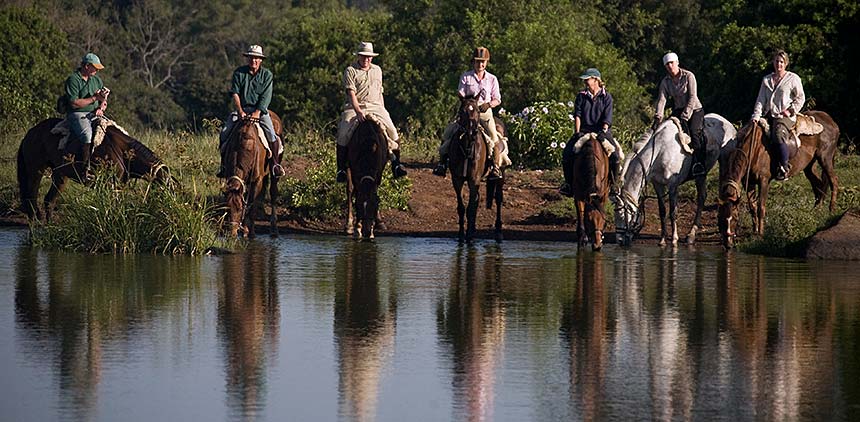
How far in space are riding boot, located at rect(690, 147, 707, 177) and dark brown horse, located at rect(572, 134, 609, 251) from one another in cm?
142

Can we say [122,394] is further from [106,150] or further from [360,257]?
[106,150]

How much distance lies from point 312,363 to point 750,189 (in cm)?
1124

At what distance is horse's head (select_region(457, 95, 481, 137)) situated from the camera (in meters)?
20.7

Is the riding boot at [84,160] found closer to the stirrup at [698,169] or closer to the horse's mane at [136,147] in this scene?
the horse's mane at [136,147]

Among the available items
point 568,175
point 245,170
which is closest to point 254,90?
point 245,170

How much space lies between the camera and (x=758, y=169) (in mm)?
20562

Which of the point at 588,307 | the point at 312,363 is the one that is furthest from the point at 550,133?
the point at 312,363

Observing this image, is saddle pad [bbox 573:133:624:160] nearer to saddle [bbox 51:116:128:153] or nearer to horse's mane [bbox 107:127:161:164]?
horse's mane [bbox 107:127:161:164]

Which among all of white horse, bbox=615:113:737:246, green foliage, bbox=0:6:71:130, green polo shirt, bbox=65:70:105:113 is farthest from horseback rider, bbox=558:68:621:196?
green foliage, bbox=0:6:71:130

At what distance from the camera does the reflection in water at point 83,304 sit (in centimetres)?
1030

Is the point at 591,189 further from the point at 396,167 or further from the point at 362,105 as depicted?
the point at 362,105

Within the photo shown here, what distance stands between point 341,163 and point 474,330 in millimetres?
9823

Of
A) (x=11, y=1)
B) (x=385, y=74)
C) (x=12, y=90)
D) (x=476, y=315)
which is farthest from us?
(x=11, y=1)

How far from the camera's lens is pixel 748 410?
9.31m
